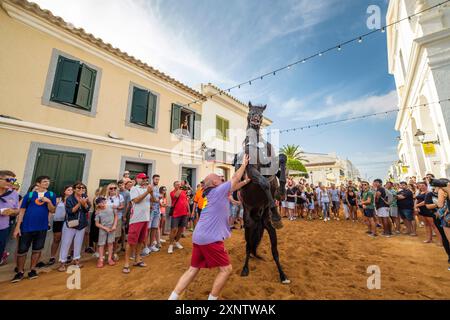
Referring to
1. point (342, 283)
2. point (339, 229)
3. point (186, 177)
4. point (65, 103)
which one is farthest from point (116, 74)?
point (339, 229)

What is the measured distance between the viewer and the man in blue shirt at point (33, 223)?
3.74 m

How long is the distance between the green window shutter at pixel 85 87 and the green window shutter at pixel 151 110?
7.13 feet

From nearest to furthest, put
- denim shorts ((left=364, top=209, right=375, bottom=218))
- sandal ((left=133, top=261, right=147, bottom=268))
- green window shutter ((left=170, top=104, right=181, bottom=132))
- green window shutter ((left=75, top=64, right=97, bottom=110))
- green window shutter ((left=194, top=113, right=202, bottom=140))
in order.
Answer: sandal ((left=133, top=261, right=147, bottom=268)) → green window shutter ((left=75, top=64, right=97, bottom=110)) → denim shorts ((left=364, top=209, right=375, bottom=218)) → green window shutter ((left=170, top=104, right=181, bottom=132)) → green window shutter ((left=194, top=113, right=202, bottom=140))

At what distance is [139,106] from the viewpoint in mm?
8016

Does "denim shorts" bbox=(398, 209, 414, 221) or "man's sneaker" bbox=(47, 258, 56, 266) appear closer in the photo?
"man's sneaker" bbox=(47, 258, 56, 266)

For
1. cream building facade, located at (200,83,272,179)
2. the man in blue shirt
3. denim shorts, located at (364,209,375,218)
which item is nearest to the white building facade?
denim shorts, located at (364,209,375,218)

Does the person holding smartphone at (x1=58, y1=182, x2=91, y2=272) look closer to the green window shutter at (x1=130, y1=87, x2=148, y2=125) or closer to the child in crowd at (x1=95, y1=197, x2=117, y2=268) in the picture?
the child in crowd at (x1=95, y1=197, x2=117, y2=268)

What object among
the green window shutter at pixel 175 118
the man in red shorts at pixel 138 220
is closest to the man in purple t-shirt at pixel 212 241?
the man in red shorts at pixel 138 220

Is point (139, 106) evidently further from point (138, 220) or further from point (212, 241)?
point (212, 241)

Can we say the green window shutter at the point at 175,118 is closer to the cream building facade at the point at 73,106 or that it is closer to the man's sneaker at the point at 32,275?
the cream building facade at the point at 73,106

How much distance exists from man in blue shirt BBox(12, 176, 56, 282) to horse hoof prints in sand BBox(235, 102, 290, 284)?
4333 mm

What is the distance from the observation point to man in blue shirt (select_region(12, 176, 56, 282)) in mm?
3742
